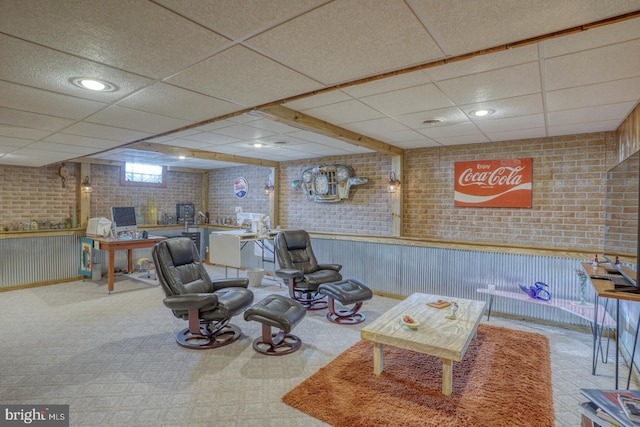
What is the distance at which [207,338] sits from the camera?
341 cm

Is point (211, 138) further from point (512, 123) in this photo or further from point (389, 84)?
point (512, 123)

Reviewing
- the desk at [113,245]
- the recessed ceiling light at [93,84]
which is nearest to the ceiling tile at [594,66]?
the recessed ceiling light at [93,84]

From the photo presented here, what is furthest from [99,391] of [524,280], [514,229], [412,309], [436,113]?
[514,229]

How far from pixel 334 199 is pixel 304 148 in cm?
118

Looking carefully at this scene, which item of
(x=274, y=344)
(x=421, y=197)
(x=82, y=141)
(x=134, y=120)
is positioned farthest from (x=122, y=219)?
(x=421, y=197)

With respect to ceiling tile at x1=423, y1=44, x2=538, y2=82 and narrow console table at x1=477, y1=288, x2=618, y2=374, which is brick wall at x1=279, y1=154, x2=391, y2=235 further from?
ceiling tile at x1=423, y1=44, x2=538, y2=82

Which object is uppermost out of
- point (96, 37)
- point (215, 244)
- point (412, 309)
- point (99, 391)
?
point (96, 37)

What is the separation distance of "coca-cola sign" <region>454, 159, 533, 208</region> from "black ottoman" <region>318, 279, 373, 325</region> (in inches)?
81.8

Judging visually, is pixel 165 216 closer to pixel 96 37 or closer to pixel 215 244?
pixel 215 244

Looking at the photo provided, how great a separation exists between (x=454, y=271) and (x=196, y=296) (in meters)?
3.37

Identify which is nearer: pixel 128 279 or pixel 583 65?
pixel 583 65

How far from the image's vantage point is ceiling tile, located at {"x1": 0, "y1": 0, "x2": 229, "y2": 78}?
138 centimetres

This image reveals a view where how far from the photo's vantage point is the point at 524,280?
411 centimetres

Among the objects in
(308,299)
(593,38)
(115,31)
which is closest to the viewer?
(115,31)
